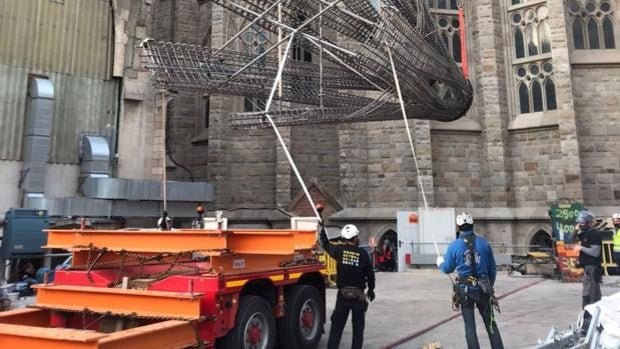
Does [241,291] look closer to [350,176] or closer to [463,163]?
[350,176]

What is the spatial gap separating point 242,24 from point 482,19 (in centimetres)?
912

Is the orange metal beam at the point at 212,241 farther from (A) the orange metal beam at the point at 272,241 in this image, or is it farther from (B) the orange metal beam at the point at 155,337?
(B) the orange metal beam at the point at 155,337

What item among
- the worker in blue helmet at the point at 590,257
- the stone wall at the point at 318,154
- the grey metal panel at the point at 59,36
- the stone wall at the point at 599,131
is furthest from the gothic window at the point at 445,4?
the worker in blue helmet at the point at 590,257

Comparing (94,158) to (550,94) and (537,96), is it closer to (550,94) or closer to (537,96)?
(537,96)

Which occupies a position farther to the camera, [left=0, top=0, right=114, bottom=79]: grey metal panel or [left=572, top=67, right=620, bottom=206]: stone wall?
[left=572, top=67, right=620, bottom=206]: stone wall

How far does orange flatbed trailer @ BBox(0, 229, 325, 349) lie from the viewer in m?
4.32

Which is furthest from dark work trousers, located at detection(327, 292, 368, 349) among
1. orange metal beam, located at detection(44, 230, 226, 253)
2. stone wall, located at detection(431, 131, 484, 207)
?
stone wall, located at detection(431, 131, 484, 207)

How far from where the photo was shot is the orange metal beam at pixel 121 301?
4.31m

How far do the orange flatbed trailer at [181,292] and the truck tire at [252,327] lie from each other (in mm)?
10

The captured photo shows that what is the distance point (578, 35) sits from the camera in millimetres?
18250

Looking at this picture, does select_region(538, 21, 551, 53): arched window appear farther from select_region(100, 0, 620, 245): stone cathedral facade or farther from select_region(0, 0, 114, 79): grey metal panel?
select_region(0, 0, 114, 79): grey metal panel

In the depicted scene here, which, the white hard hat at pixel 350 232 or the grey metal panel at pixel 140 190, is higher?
the grey metal panel at pixel 140 190

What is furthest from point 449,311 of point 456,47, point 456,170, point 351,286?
point 456,47

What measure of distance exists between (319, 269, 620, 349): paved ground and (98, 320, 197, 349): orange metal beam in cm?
268
